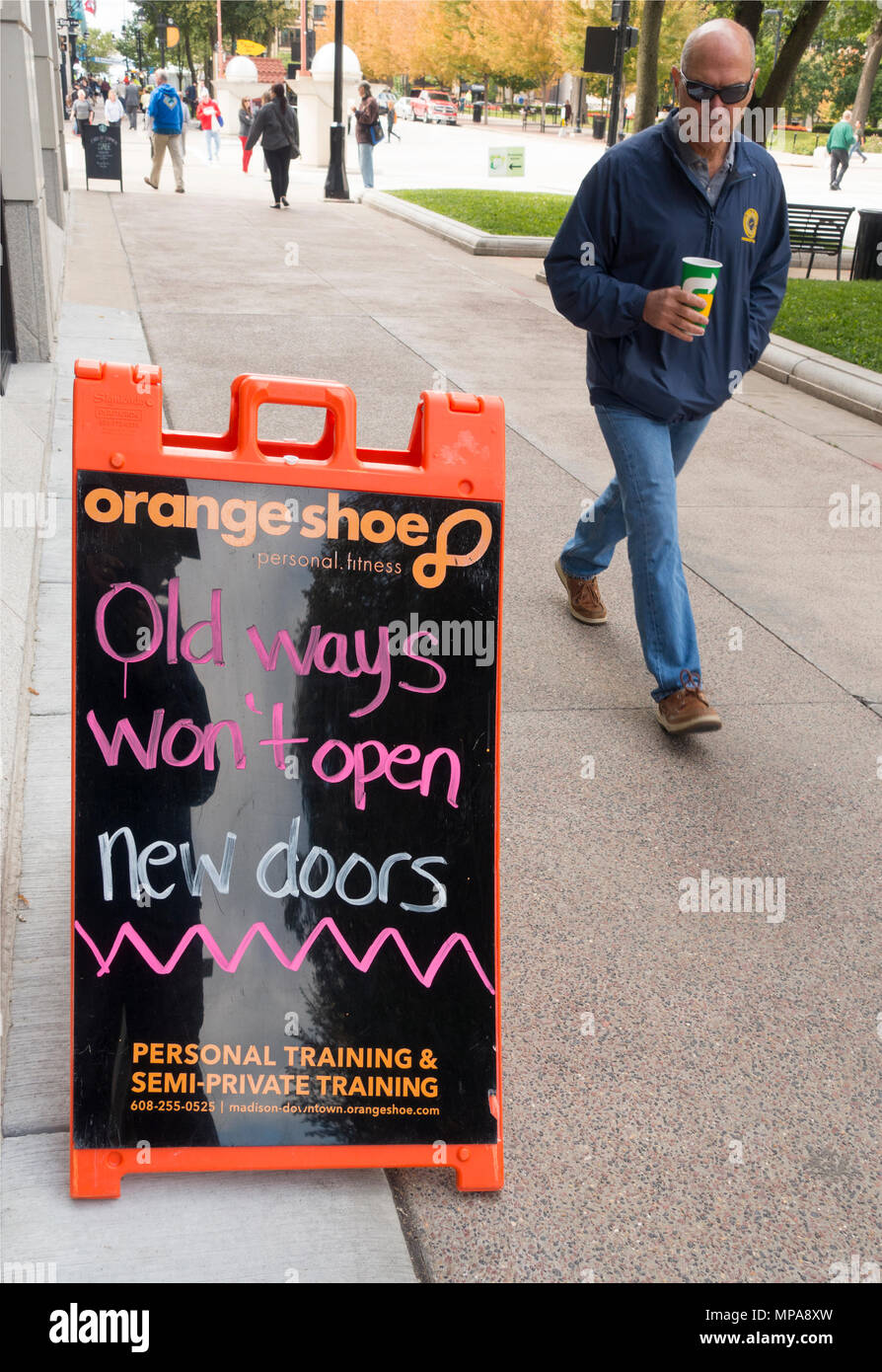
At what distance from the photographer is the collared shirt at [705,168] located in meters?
4.00

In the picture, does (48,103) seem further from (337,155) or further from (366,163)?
(366,163)

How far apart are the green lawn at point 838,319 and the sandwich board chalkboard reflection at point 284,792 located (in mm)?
9677

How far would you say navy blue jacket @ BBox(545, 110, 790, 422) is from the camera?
405 centimetres

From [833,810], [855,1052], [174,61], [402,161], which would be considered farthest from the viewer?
[174,61]

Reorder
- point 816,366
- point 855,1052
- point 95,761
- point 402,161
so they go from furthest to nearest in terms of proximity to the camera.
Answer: point 402,161 → point 816,366 → point 855,1052 → point 95,761

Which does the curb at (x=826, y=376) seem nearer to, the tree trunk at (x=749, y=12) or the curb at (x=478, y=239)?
the curb at (x=478, y=239)

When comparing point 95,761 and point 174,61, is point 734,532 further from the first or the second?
point 174,61

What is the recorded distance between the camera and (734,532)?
267 inches

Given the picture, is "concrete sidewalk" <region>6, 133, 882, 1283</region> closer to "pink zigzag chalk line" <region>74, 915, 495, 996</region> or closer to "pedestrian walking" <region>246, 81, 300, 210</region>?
"pink zigzag chalk line" <region>74, 915, 495, 996</region>

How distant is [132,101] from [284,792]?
55220 mm

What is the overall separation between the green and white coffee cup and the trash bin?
13.6m
